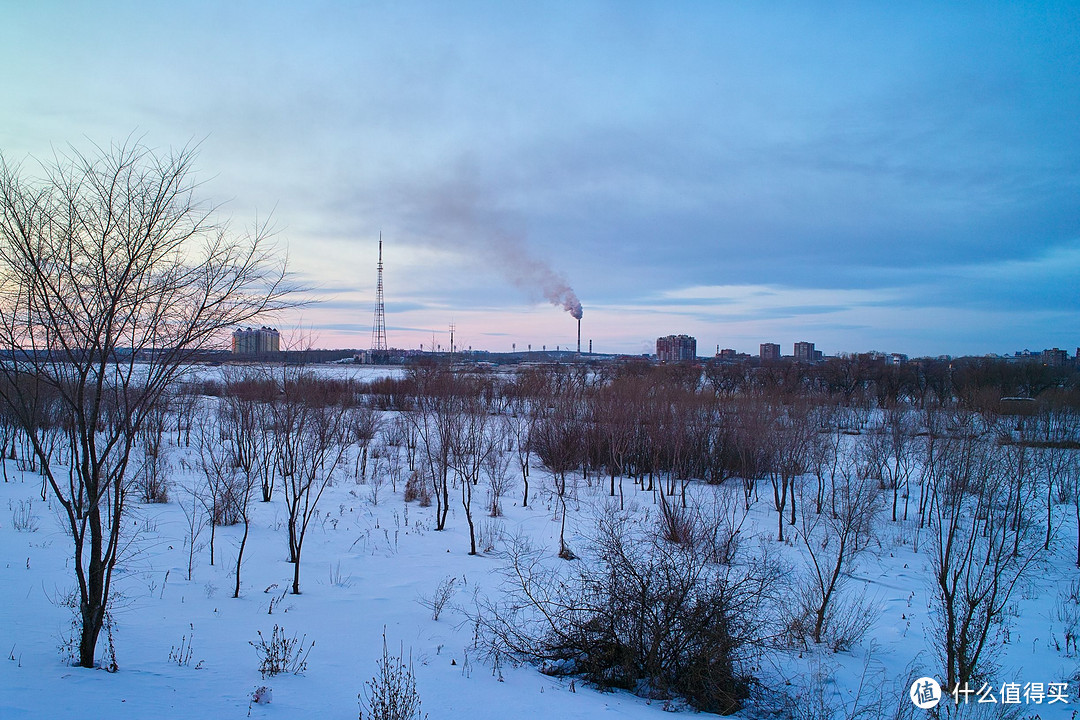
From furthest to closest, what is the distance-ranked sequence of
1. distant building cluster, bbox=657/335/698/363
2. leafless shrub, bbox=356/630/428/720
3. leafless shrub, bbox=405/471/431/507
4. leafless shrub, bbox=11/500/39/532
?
1. distant building cluster, bbox=657/335/698/363
2. leafless shrub, bbox=405/471/431/507
3. leafless shrub, bbox=11/500/39/532
4. leafless shrub, bbox=356/630/428/720

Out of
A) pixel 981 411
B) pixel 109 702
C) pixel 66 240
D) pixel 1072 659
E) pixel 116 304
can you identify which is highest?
pixel 66 240

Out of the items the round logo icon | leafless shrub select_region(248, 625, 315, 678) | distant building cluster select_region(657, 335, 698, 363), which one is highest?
distant building cluster select_region(657, 335, 698, 363)

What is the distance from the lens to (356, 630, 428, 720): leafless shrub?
4.90 metres

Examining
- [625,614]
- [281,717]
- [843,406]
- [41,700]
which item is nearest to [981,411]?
[843,406]

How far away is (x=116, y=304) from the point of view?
5.30 meters

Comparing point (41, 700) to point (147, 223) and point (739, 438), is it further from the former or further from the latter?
point (739, 438)

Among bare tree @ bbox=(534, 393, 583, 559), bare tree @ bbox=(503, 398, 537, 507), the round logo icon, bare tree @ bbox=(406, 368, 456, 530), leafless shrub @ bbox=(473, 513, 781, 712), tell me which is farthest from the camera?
bare tree @ bbox=(534, 393, 583, 559)

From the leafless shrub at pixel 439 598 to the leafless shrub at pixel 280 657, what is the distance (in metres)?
2.44

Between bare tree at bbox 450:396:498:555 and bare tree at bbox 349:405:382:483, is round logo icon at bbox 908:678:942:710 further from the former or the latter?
bare tree at bbox 349:405:382:483

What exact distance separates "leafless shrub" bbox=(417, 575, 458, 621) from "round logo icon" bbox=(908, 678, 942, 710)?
6.99 m

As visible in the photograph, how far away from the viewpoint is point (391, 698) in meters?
4.84

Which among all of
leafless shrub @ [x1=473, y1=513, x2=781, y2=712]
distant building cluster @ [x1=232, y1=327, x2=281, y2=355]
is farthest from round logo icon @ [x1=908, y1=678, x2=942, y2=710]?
distant building cluster @ [x1=232, y1=327, x2=281, y2=355]

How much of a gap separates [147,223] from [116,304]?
867 millimetres

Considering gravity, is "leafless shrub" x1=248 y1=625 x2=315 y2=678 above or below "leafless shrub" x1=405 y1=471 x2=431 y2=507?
above
